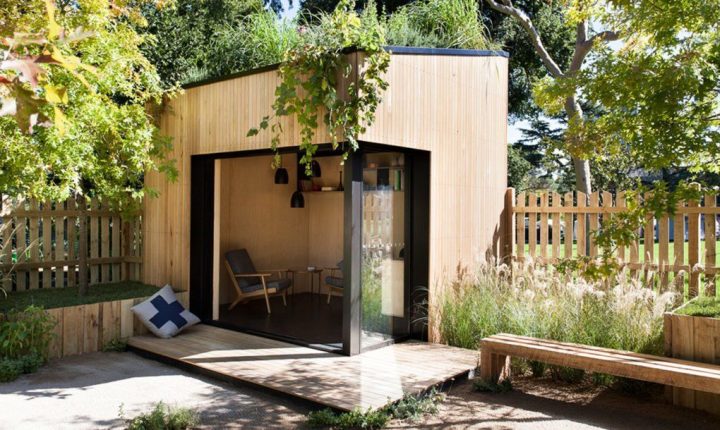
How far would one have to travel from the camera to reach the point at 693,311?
4590 millimetres

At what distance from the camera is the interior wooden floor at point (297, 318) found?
645 cm

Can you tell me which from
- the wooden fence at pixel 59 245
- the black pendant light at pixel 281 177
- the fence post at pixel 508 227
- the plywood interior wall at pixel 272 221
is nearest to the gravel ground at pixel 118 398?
the wooden fence at pixel 59 245

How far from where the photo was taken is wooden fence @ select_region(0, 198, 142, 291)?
669cm

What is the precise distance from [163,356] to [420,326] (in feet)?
9.15

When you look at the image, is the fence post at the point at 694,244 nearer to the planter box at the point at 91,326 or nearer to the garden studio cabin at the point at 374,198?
the garden studio cabin at the point at 374,198

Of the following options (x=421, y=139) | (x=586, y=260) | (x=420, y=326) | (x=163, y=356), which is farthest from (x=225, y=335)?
(x=586, y=260)

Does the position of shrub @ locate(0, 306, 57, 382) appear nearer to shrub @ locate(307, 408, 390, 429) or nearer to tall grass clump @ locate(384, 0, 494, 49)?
shrub @ locate(307, 408, 390, 429)

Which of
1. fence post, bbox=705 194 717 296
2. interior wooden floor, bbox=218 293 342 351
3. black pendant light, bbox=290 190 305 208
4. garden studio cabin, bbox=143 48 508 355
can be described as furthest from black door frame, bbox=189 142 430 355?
fence post, bbox=705 194 717 296

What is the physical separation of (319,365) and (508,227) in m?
3.60

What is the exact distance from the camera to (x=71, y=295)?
6.45 meters

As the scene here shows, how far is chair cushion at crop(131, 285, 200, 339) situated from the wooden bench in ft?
11.4

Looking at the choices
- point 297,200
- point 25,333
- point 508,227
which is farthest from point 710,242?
point 25,333

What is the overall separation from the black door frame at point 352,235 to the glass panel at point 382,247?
3.8 inches

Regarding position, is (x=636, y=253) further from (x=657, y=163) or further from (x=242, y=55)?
(x=242, y=55)
